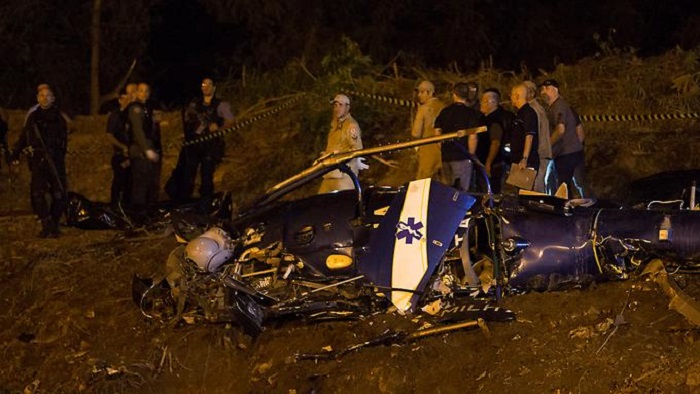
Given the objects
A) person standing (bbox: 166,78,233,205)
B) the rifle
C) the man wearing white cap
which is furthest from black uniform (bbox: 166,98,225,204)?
the man wearing white cap

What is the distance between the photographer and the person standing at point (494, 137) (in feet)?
34.5

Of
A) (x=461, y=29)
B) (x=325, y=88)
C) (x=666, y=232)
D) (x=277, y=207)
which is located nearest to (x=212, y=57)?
(x=461, y=29)

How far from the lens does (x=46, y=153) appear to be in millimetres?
12023

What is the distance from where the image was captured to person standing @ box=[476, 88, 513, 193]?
34.5ft

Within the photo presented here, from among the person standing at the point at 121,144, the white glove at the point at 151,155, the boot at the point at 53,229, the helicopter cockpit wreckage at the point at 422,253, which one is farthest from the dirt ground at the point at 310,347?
the person standing at the point at 121,144

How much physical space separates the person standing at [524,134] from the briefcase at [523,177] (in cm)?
4

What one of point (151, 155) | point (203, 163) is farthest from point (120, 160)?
point (203, 163)

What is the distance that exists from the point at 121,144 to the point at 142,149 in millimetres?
429

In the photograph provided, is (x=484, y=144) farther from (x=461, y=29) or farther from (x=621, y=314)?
(x=461, y=29)

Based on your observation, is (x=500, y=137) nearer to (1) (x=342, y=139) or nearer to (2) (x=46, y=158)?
(1) (x=342, y=139)

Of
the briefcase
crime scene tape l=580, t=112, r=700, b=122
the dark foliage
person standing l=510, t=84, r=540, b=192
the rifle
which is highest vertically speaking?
person standing l=510, t=84, r=540, b=192

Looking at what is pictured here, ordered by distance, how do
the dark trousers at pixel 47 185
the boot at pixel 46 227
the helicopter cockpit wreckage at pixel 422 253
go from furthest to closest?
the boot at pixel 46 227 < the dark trousers at pixel 47 185 < the helicopter cockpit wreckage at pixel 422 253

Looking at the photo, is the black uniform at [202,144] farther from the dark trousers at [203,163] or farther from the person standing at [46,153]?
the person standing at [46,153]

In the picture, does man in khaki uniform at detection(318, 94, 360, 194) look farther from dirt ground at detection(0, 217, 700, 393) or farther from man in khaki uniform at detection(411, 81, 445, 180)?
dirt ground at detection(0, 217, 700, 393)
